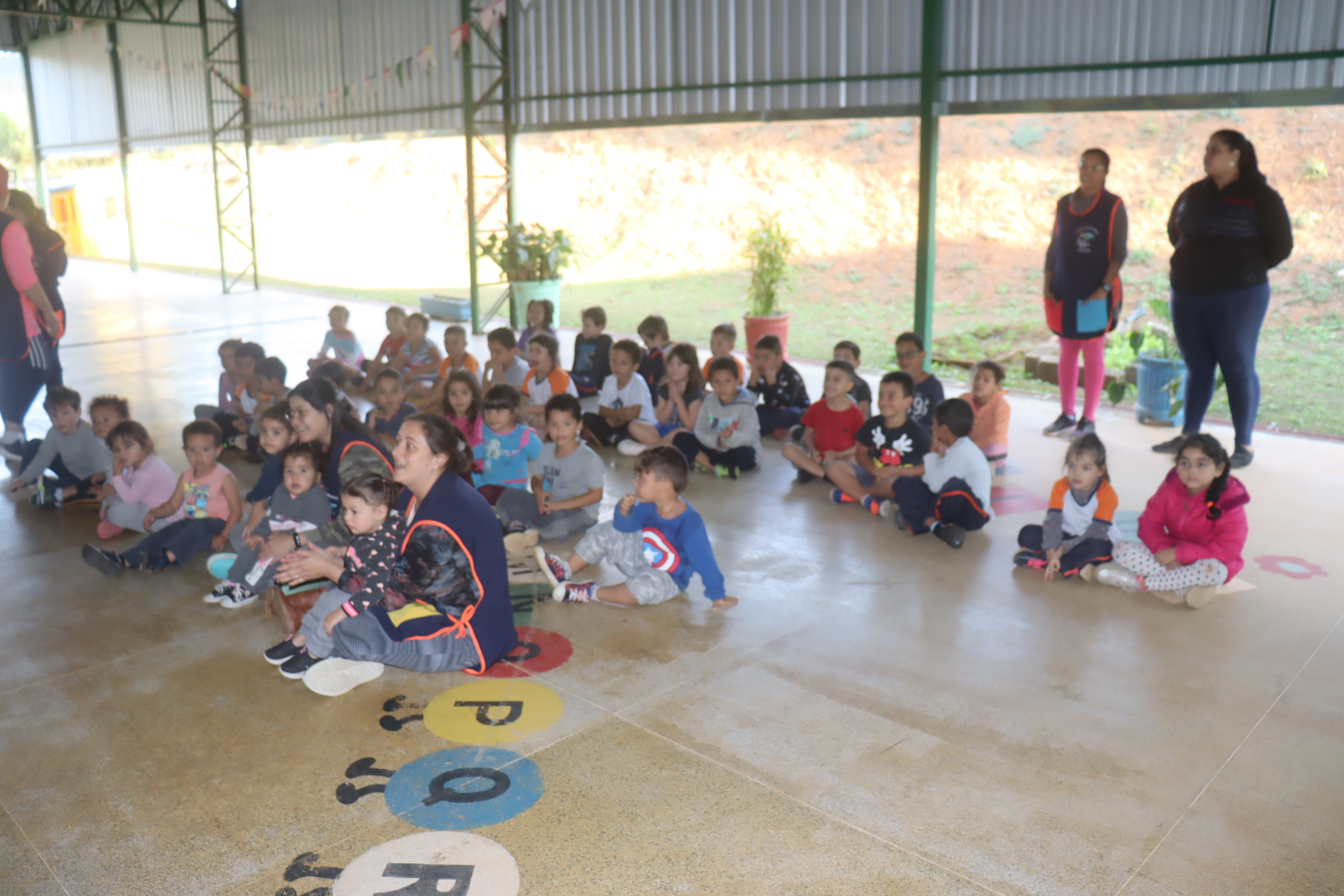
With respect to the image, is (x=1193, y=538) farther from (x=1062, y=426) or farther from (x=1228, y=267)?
(x=1062, y=426)

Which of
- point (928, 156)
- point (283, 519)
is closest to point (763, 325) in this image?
point (928, 156)

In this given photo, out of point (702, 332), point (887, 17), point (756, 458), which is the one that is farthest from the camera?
point (702, 332)

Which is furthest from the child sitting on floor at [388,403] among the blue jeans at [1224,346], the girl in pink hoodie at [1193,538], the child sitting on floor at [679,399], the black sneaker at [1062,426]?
the blue jeans at [1224,346]

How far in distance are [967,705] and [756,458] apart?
2980 mm

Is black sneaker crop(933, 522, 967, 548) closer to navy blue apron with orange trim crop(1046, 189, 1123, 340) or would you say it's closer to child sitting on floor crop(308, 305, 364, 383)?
navy blue apron with orange trim crop(1046, 189, 1123, 340)

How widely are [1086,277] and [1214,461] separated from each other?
9.38 feet

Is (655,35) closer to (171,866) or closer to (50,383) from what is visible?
(50,383)

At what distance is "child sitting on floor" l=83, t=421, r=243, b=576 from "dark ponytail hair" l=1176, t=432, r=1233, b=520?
412 cm

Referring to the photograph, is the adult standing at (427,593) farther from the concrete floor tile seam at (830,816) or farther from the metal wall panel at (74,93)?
the metal wall panel at (74,93)

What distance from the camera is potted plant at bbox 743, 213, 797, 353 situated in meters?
9.93

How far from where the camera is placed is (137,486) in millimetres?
5035

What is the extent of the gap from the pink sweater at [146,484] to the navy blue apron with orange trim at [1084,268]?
17.1ft

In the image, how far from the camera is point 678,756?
305cm

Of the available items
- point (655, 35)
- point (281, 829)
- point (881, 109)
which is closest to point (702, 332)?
point (655, 35)
